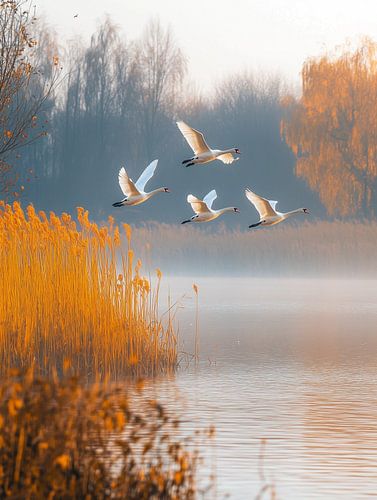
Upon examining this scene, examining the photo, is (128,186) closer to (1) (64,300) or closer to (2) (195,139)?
(2) (195,139)

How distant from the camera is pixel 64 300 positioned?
11555 millimetres

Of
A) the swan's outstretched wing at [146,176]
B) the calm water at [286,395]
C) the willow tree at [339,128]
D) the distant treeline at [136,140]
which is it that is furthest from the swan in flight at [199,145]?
the distant treeline at [136,140]

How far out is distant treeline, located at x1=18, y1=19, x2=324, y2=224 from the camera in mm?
58531

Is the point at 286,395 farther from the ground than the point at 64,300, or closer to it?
closer to it

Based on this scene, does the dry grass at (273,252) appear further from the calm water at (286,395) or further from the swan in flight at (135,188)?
the swan in flight at (135,188)

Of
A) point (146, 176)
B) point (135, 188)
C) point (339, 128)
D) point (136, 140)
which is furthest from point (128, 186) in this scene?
point (136, 140)

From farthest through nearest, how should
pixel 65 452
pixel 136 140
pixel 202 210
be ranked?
pixel 136 140 < pixel 202 210 < pixel 65 452

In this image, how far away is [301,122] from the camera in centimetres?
4197

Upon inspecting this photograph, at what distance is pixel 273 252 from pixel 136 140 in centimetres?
3057

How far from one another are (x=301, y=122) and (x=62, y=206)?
19.8 meters

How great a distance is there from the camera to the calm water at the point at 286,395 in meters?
7.30

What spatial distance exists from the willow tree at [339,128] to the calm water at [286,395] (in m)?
19.3

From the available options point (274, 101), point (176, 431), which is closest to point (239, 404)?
point (176, 431)

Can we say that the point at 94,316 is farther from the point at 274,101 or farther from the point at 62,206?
the point at 274,101
